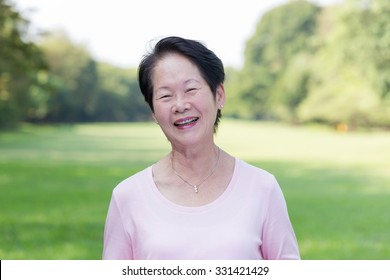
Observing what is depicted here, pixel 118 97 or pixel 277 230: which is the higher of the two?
pixel 118 97

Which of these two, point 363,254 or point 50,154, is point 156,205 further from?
point 50,154

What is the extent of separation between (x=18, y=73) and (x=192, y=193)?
28.3 feet

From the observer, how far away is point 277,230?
1.08 meters

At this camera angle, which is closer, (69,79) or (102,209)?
(102,209)

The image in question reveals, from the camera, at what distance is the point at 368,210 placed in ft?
22.2

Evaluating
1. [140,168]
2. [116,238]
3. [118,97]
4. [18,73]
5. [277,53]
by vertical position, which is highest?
[277,53]

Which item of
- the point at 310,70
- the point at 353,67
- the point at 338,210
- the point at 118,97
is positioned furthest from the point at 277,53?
the point at 338,210

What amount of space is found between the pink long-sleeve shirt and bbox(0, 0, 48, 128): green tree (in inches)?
299

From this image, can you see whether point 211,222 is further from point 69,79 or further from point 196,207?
point 69,79

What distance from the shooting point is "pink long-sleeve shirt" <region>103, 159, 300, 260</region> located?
1065 mm

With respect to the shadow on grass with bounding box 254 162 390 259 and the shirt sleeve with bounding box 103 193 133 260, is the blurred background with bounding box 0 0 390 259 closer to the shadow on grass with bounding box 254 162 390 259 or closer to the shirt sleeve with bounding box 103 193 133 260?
the shadow on grass with bounding box 254 162 390 259

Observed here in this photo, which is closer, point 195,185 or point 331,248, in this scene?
point 195,185
